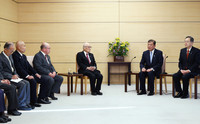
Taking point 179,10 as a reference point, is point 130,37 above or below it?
below

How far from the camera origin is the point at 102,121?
4152 millimetres

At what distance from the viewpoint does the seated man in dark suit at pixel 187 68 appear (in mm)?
6383

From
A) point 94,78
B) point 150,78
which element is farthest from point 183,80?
point 94,78

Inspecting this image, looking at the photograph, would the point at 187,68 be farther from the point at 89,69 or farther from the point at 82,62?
the point at 82,62

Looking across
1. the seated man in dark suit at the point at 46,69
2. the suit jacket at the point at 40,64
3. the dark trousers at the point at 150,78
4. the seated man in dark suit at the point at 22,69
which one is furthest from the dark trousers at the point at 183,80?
the seated man in dark suit at the point at 22,69

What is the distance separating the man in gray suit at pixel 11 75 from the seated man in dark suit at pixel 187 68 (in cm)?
333

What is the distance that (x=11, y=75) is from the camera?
4.90 meters

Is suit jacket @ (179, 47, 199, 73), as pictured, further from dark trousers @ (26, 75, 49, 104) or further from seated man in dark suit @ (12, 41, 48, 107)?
seated man in dark suit @ (12, 41, 48, 107)

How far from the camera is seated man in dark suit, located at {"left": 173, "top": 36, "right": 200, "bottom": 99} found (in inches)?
251

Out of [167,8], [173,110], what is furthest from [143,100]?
[167,8]

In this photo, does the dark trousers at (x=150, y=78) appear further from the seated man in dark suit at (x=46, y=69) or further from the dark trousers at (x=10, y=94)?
the dark trousers at (x=10, y=94)

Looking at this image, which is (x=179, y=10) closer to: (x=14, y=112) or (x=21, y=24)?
(x=21, y=24)

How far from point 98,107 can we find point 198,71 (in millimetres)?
2621

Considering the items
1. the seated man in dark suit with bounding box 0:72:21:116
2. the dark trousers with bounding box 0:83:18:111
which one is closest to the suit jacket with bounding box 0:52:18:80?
the seated man in dark suit with bounding box 0:72:21:116
